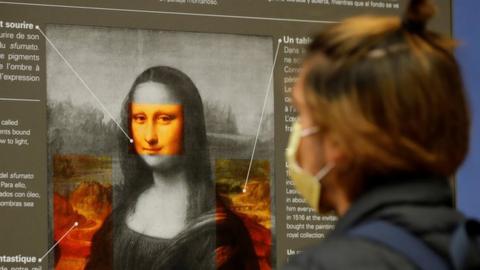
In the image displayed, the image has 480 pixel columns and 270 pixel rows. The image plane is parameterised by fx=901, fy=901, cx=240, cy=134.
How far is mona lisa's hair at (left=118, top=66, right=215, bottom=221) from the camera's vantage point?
209 cm

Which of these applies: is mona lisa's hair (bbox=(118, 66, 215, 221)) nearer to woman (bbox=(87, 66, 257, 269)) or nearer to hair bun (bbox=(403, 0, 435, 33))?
woman (bbox=(87, 66, 257, 269))

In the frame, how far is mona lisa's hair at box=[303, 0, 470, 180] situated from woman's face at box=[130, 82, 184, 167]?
3.48 feet

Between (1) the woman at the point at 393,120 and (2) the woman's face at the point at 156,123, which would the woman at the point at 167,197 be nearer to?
(2) the woman's face at the point at 156,123

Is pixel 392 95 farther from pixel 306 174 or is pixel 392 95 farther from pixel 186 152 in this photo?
pixel 186 152

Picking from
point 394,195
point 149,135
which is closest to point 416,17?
point 394,195

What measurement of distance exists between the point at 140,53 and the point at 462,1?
0.91m

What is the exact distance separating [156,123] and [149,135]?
34mm

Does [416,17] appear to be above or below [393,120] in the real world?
above

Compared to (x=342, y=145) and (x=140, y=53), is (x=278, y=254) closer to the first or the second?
(x=140, y=53)

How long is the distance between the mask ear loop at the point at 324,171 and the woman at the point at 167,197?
1.01 metres

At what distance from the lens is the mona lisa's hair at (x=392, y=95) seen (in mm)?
1014

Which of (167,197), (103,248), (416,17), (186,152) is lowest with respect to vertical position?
(103,248)

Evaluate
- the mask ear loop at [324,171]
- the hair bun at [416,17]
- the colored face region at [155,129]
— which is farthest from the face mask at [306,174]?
the colored face region at [155,129]

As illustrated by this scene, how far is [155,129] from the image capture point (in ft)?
6.90
